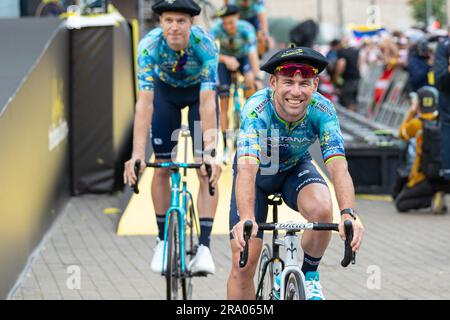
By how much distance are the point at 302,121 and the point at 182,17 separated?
7.28 feet

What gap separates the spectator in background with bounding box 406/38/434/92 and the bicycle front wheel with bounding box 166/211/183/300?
10522 millimetres

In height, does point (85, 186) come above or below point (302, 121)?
below

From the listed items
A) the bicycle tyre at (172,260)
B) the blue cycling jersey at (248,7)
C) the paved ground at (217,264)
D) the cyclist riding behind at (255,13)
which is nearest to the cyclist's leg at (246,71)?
the cyclist riding behind at (255,13)

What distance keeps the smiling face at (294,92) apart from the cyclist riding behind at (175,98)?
6.64 ft

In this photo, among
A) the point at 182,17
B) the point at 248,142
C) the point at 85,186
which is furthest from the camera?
the point at 85,186

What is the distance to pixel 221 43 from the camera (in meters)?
14.3

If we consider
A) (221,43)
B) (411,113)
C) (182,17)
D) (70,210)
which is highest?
(182,17)

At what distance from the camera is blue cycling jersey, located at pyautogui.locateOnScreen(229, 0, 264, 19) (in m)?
16.0

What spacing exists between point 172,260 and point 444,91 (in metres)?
5.85

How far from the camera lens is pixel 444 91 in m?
13.0

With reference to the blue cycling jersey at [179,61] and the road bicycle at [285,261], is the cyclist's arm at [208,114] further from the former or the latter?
the road bicycle at [285,261]

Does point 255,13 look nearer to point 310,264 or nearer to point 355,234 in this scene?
point 310,264
